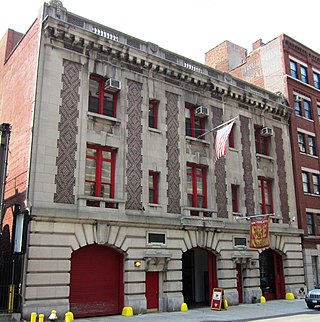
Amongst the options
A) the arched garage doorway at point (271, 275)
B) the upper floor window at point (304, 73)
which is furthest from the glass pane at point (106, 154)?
the upper floor window at point (304, 73)

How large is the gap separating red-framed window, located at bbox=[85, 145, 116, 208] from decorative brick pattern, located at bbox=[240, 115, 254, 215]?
10241mm

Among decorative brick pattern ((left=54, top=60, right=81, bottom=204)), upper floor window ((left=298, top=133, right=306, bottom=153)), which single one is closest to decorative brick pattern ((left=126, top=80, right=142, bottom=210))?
decorative brick pattern ((left=54, top=60, right=81, bottom=204))

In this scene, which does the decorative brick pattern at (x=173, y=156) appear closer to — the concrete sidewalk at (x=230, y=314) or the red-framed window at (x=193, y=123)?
the red-framed window at (x=193, y=123)

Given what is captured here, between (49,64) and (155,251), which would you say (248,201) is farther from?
(49,64)

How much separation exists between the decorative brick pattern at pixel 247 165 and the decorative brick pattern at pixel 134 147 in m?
8.74

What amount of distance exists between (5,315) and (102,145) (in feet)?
29.6

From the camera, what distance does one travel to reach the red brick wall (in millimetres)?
19484

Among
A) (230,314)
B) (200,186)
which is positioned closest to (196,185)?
(200,186)

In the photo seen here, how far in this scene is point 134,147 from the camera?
21.9 metres

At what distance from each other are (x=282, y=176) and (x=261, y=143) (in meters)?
2.95

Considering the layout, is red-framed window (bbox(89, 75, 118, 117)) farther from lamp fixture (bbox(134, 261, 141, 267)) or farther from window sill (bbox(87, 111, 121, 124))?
lamp fixture (bbox(134, 261, 141, 267))

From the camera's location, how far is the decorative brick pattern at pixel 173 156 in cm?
2280

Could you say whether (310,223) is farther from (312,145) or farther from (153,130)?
(153,130)

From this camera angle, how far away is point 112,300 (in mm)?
19859
